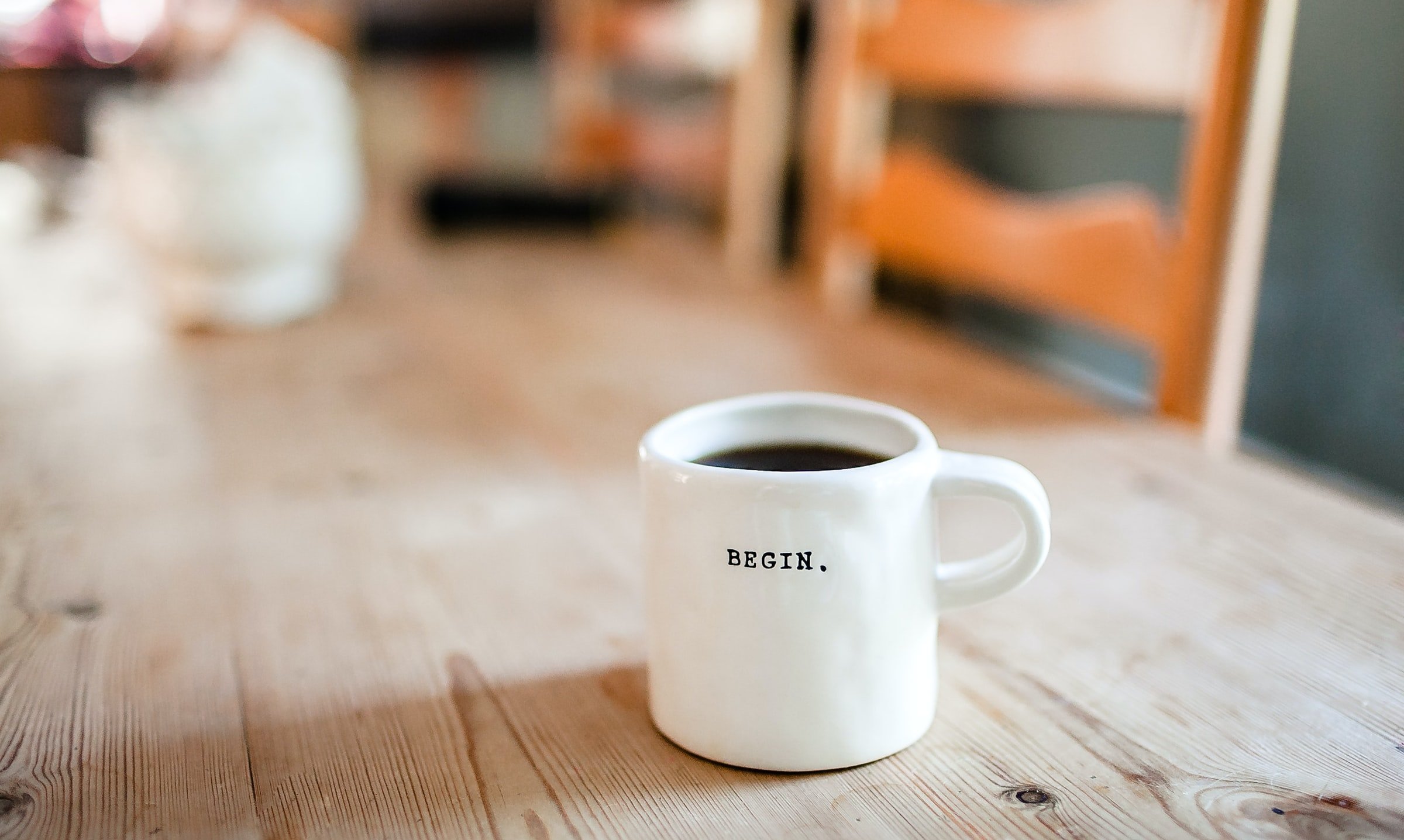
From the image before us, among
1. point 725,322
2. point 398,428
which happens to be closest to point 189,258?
point 398,428

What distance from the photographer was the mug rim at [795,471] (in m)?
0.38

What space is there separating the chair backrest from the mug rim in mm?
444

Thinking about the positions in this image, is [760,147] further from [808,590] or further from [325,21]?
[325,21]

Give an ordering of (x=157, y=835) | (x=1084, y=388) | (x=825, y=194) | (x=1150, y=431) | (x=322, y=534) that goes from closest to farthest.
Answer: (x=157, y=835) < (x=322, y=534) < (x=1150, y=431) < (x=1084, y=388) < (x=825, y=194)

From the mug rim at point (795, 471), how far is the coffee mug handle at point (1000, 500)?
1 cm

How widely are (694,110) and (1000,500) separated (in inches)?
57.5

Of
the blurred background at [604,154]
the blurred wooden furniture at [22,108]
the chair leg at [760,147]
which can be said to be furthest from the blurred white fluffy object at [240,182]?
the blurred wooden furniture at [22,108]

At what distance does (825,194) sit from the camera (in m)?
1.28

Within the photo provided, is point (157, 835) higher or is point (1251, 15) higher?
point (1251, 15)

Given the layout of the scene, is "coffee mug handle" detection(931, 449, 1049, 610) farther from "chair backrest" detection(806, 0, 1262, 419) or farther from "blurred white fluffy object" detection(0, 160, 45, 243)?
"blurred white fluffy object" detection(0, 160, 45, 243)

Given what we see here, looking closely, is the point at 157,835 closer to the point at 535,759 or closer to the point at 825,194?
the point at 535,759

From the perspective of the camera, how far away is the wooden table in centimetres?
39

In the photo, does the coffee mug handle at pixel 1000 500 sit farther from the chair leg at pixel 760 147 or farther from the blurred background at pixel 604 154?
the chair leg at pixel 760 147

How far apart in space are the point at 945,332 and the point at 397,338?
21.5 inches
